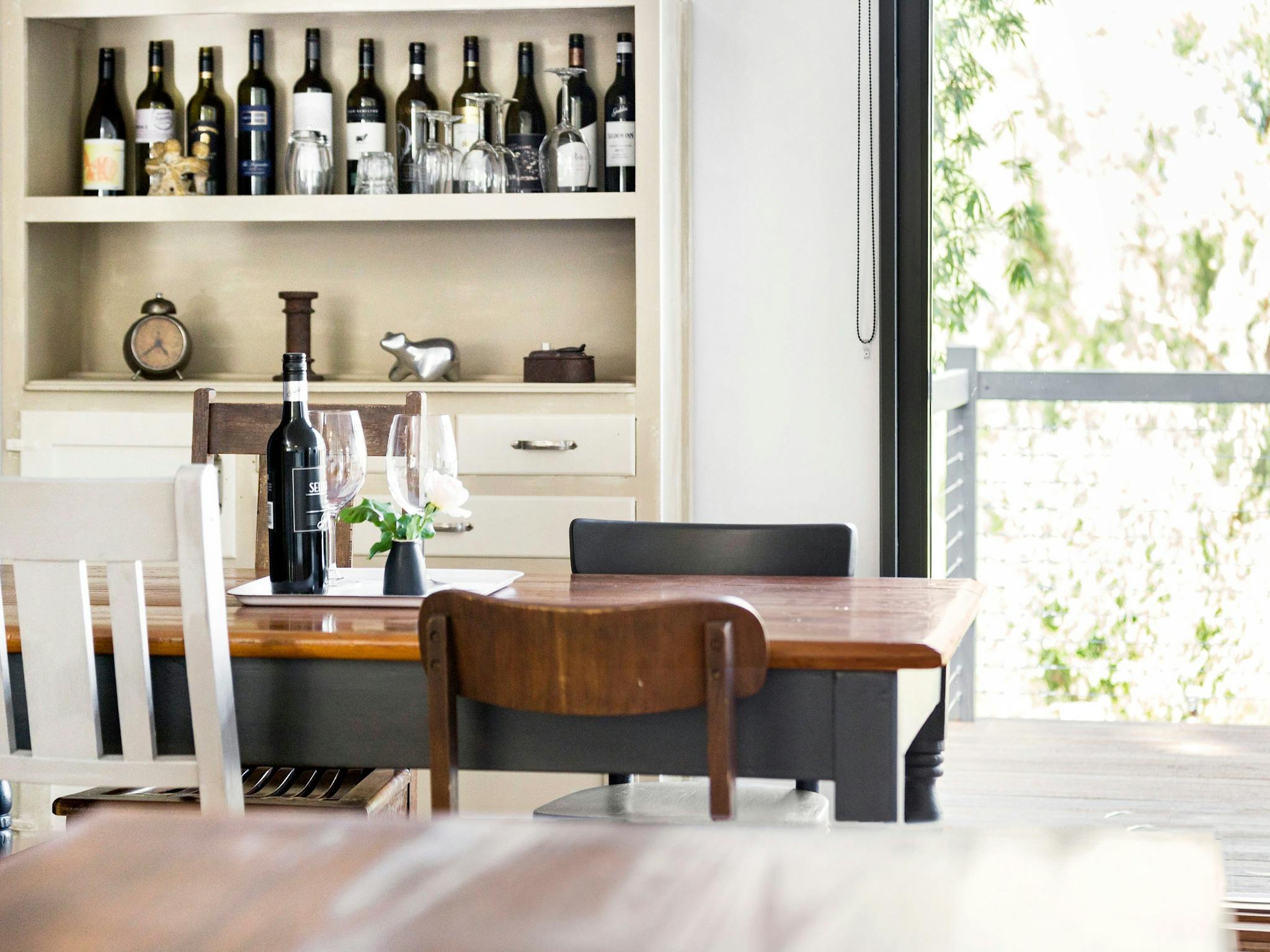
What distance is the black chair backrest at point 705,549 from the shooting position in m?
2.08

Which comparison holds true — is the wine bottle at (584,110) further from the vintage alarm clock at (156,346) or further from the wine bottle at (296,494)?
the wine bottle at (296,494)

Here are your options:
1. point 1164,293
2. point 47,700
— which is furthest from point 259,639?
point 1164,293

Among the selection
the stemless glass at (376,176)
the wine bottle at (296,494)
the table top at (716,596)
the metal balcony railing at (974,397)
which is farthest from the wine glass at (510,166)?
the wine bottle at (296,494)

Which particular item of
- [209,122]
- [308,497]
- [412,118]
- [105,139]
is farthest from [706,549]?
[105,139]

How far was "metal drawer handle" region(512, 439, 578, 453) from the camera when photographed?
9.48ft

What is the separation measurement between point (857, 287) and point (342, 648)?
6.29 ft

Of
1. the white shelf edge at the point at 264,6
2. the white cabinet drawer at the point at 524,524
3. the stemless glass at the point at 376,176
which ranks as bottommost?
the white cabinet drawer at the point at 524,524

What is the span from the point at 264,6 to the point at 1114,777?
2.58 meters

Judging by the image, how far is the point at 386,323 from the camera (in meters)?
3.27

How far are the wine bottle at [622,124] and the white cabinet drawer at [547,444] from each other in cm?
53

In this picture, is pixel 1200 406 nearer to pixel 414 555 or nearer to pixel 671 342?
pixel 671 342

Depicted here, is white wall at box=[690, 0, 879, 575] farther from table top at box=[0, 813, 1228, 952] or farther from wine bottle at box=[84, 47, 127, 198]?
table top at box=[0, 813, 1228, 952]

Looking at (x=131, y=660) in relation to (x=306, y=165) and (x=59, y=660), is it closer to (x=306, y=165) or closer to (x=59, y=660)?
(x=59, y=660)

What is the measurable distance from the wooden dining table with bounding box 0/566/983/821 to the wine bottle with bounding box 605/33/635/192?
1.50 metres
